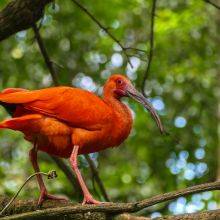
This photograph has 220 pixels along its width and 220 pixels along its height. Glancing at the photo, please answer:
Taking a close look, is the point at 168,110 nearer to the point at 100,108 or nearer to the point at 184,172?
the point at 184,172

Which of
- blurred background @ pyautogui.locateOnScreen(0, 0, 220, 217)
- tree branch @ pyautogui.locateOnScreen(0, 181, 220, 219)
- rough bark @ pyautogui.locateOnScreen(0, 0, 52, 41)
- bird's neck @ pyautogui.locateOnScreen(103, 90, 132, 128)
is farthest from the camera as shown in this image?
blurred background @ pyautogui.locateOnScreen(0, 0, 220, 217)

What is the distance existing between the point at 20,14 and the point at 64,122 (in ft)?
3.65

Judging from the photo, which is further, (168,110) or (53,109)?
(168,110)

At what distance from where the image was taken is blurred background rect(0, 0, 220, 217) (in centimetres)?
1328

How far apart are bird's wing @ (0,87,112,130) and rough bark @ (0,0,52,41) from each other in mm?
648

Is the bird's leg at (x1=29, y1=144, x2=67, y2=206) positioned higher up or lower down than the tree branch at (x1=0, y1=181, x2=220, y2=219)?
higher up

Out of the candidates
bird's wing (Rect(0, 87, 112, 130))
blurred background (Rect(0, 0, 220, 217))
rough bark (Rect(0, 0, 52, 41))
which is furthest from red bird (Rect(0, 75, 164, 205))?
blurred background (Rect(0, 0, 220, 217))

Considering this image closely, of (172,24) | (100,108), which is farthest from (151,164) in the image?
(100,108)

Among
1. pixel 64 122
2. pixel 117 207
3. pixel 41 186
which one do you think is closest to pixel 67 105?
pixel 64 122

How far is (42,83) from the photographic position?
15281mm

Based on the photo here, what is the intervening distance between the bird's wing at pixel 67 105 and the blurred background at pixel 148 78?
5.79 metres

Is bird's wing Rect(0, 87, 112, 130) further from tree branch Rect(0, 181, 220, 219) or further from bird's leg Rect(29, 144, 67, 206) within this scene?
tree branch Rect(0, 181, 220, 219)

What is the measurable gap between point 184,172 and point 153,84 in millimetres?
2507

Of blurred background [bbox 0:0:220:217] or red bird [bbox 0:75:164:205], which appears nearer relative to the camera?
red bird [bbox 0:75:164:205]
